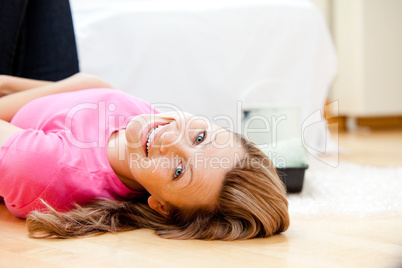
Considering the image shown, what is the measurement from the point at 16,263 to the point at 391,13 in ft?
11.3

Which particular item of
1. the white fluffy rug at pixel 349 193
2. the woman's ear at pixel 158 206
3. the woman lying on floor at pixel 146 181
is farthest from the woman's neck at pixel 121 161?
the white fluffy rug at pixel 349 193

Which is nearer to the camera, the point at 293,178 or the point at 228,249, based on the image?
the point at 228,249

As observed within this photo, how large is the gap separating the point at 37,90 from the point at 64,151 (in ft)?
1.26

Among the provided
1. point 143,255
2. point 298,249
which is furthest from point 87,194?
point 298,249

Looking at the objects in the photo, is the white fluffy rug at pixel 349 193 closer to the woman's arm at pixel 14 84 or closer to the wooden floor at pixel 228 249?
the wooden floor at pixel 228 249

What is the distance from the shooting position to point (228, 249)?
0.86 meters

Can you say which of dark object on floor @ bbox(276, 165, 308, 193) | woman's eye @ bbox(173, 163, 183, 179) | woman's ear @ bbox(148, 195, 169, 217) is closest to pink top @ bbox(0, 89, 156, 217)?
woman's ear @ bbox(148, 195, 169, 217)

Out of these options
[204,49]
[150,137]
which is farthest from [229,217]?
[204,49]

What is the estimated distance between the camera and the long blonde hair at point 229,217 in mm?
940

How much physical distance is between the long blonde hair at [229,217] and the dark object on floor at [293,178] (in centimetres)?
33

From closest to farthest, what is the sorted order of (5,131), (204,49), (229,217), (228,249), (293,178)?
(228,249) → (229,217) → (5,131) → (293,178) → (204,49)

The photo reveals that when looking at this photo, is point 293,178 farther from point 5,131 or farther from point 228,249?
point 5,131

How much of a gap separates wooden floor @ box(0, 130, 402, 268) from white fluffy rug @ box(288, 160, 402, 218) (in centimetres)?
9

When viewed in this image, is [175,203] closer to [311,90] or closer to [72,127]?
[72,127]
